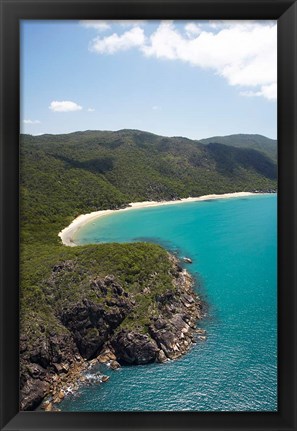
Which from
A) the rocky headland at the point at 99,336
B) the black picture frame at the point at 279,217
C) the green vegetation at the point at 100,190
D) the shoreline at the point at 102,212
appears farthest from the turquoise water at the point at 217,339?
the green vegetation at the point at 100,190

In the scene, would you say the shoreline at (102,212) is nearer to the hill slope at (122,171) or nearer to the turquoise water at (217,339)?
the hill slope at (122,171)

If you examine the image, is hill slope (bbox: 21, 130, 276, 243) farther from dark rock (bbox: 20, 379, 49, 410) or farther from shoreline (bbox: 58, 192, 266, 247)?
dark rock (bbox: 20, 379, 49, 410)

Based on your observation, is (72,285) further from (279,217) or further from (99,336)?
(279,217)

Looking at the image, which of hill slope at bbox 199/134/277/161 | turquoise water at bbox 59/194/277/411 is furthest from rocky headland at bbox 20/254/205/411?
hill slope at bbox 199/134/277/161
